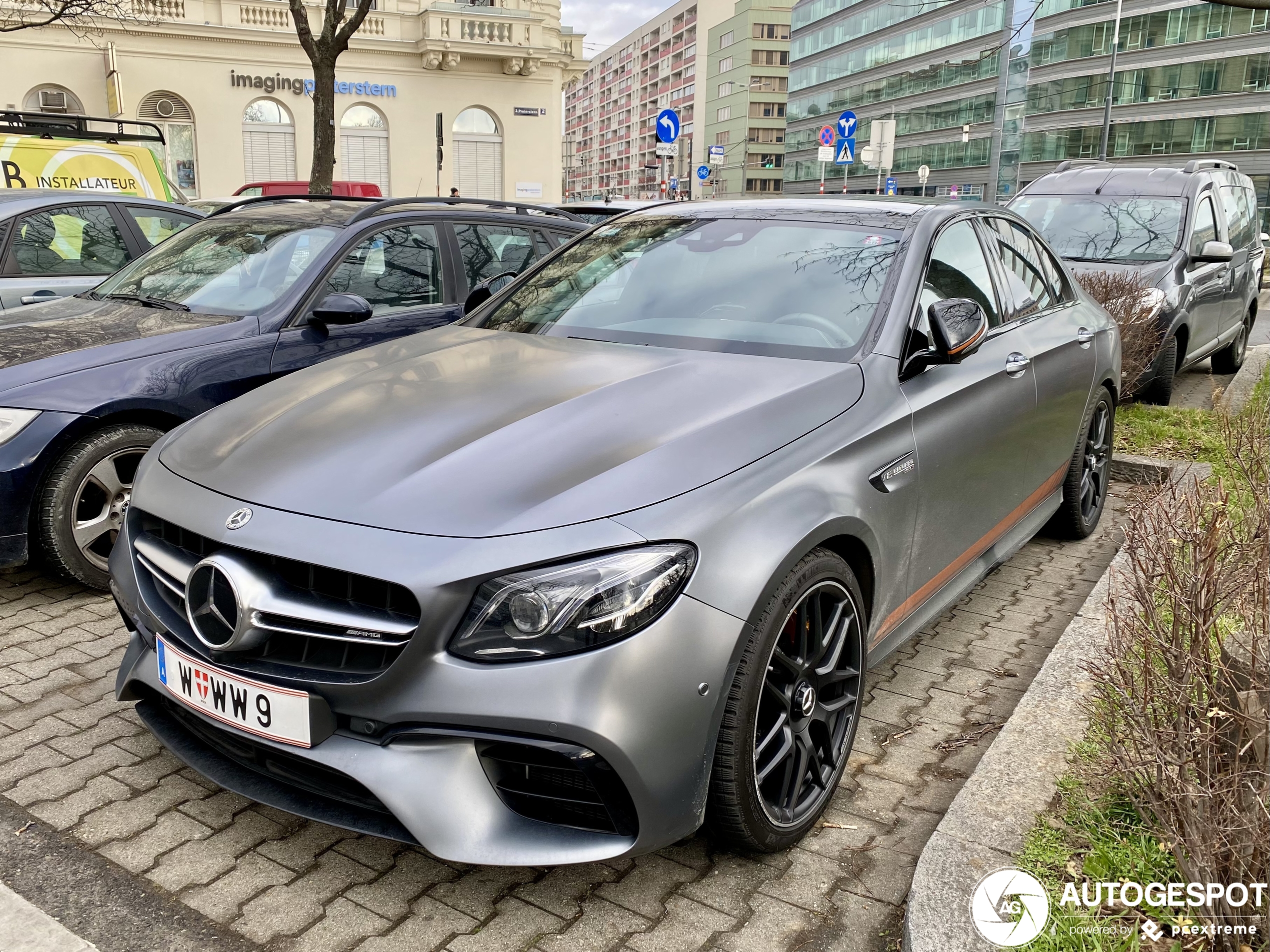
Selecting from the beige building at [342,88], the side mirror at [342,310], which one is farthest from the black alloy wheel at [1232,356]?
the beige building at [342,88]

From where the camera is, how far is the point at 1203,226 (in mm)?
8781

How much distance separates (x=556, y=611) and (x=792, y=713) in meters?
0.77

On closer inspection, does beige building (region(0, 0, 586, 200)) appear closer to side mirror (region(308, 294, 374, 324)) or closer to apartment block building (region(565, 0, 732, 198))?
side mirror (region(308, 294, 374, 324))

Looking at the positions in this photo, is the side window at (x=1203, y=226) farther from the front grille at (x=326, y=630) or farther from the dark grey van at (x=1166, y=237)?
the front grille at (x=326, y=630)

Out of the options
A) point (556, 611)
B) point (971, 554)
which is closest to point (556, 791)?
point (556, 611)

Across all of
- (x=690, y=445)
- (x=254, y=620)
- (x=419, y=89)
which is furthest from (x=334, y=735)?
(x=419, y=89)

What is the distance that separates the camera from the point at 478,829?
7.10 feet

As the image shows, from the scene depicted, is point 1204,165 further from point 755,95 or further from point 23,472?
point 755,95

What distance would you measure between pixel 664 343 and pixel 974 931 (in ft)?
6.19

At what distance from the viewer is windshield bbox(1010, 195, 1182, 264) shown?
27.6 feet

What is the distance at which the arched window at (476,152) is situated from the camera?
105 feet

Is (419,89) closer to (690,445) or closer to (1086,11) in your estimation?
(690,445)

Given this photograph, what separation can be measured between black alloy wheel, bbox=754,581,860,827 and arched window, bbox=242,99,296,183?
98.4 ft

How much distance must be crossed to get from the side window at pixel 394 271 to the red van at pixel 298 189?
38.0ft
